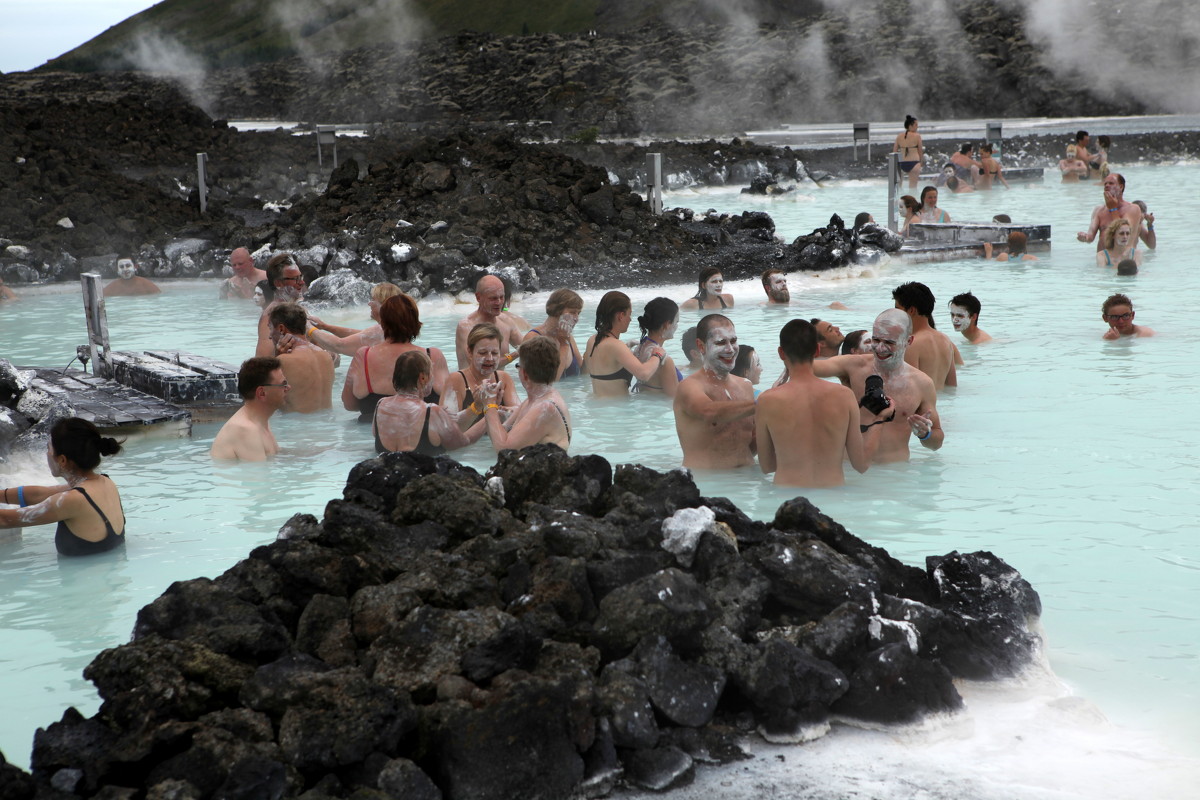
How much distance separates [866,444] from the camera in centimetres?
630

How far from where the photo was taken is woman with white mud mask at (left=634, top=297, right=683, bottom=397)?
7533 mm

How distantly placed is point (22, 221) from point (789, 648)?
1562 cm

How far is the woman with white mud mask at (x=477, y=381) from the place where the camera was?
6.38m

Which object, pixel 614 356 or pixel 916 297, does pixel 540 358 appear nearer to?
pixel 614 356

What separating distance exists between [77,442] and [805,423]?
328 centimetres

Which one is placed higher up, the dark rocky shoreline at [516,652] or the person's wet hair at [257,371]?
the person's wet hair at [257,371]

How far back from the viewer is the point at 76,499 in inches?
205

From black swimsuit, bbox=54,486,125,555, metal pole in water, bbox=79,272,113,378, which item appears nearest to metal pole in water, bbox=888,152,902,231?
metal pole in water, bbox=79,272,113,378

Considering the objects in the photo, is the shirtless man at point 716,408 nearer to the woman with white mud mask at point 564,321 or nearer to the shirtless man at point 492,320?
the woman with white mud mask at point 564,321

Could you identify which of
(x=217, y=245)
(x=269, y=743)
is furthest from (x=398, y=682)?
(x=217, y=245)

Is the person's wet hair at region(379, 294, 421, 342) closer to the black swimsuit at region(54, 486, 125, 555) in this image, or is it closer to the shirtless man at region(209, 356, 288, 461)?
the shirtless man at region(209, 356, 288, 461)

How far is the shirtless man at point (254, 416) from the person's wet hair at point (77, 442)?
133 cm

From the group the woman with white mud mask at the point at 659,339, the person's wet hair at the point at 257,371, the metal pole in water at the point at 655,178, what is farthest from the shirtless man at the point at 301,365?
the metal pole in water at the point at 655,178

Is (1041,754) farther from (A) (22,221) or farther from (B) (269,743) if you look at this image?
(A) (22,221)
